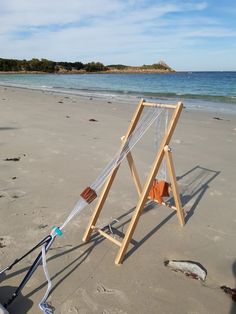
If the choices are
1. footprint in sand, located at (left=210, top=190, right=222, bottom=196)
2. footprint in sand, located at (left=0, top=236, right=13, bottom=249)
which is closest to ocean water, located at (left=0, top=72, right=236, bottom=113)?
footprint in sand, located at (left=210, top=190, right=222, bottom=196)

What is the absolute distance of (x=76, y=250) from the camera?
336 centimetres

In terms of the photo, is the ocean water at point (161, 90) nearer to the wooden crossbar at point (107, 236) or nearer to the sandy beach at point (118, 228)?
the sandy beach at point (118, 228)

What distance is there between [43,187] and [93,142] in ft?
9.12

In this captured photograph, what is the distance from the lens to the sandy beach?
2715 mm

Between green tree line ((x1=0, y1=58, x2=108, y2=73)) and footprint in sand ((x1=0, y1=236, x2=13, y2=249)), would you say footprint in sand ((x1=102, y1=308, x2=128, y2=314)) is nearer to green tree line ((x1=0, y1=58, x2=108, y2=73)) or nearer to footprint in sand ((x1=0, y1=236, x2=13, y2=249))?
footprint in sand ((x1=0, y1=236, x2=13, y2=249))

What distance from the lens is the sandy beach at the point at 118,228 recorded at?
2715mm

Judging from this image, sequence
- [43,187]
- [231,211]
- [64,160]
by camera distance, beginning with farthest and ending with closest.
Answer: [64,160]
[43,187]
[231,211]

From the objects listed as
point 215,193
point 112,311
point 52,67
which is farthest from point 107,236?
point 52,67

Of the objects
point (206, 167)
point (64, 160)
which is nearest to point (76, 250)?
point (64, 160)

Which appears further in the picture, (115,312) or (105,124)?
(105,124)

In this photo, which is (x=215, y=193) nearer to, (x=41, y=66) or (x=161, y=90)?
(x=161, y=90)

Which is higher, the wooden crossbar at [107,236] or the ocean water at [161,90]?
the wooden crossbar at [107,236]

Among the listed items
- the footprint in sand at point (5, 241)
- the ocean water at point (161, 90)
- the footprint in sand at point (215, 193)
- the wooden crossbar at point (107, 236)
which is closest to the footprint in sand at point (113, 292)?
the wooden crossbar at point (107, 236)

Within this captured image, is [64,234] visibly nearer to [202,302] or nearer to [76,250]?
[76,250]
